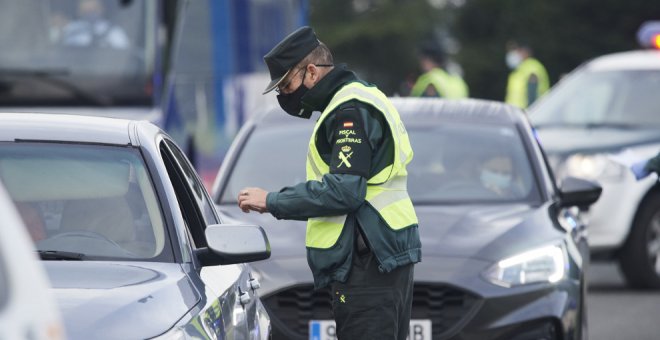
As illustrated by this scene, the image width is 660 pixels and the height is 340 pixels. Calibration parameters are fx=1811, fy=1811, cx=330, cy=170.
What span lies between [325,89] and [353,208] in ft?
1.42

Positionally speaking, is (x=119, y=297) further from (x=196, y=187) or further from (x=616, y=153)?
(x=616, y=153)

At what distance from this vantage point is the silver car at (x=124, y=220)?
16.7 ft

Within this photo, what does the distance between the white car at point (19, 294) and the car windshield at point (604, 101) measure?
12.0 m

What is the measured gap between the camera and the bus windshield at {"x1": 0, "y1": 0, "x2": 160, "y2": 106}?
1410 cm

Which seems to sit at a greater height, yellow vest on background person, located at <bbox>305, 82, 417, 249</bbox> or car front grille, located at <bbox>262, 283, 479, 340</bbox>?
yellow vest on background person, located at <bbox>305, 82, 417, 249</bbox>

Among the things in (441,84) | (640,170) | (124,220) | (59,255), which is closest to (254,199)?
(124,220)

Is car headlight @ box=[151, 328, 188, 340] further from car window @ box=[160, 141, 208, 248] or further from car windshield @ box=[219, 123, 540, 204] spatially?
car windshield @ box=[219, 123, 540, 204]

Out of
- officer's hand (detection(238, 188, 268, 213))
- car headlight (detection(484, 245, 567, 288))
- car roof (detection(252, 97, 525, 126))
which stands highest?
officer's hand (detection(238, 188, 268, 213))

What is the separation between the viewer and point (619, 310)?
12.1m

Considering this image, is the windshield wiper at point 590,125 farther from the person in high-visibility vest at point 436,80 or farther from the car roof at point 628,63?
the person in high-visibility vest at point 436,80

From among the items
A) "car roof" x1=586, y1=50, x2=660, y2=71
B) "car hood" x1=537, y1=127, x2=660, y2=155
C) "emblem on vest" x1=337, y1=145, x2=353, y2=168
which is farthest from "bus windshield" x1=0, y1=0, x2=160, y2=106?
"emblem on vest" x1=337, y1=145, x2=353, y2=168

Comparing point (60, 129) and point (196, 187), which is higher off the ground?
point (60, 129)

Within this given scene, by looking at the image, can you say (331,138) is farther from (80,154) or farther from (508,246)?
(508,246)

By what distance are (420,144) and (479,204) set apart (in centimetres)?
63
